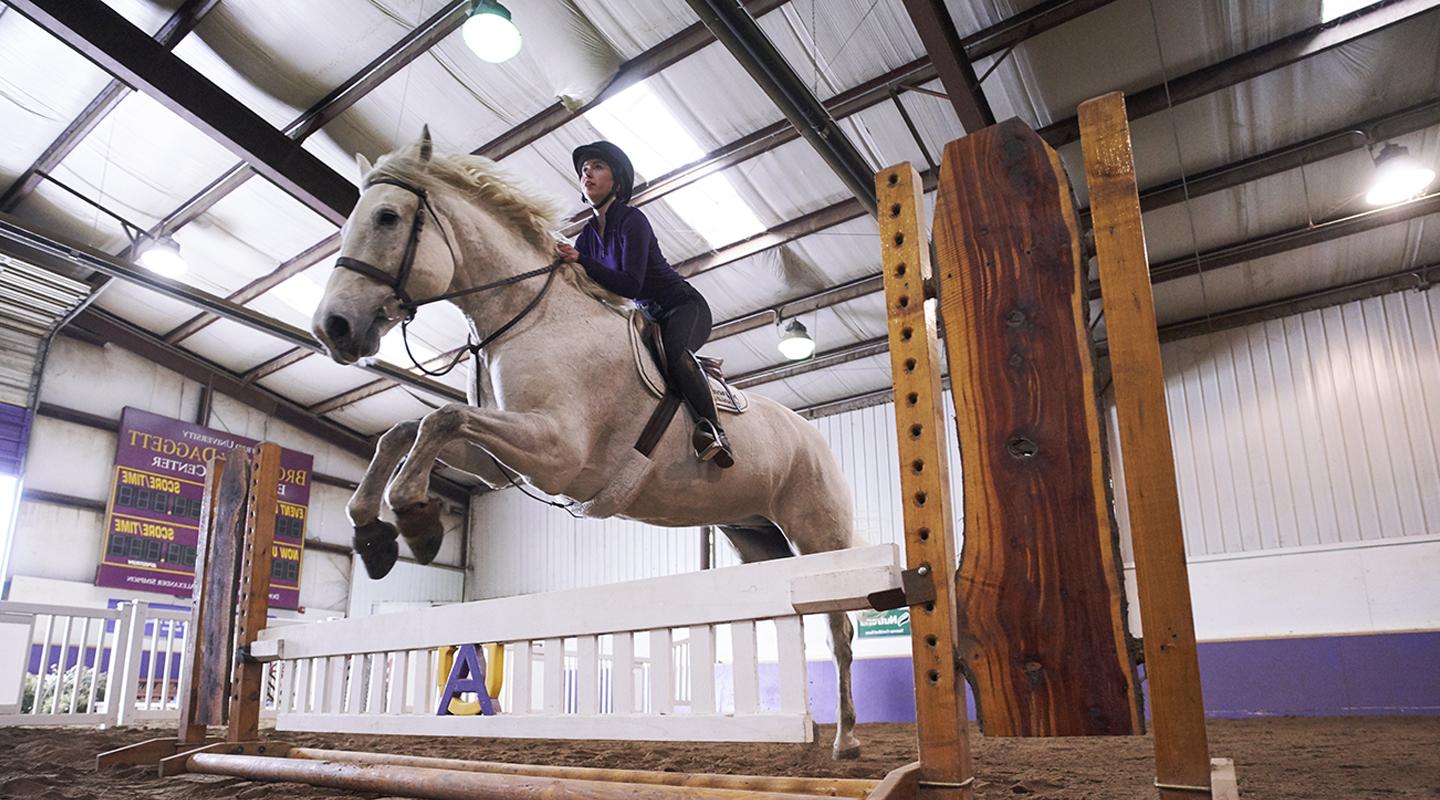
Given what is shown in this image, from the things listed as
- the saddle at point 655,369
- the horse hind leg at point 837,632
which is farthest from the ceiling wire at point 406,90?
the horse hind leg at point 837,632

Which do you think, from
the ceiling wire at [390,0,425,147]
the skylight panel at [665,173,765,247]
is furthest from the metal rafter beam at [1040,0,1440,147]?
the ceiling wire at [390,0,425,147]

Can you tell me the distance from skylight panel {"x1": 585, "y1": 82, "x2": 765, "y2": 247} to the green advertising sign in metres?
5.34

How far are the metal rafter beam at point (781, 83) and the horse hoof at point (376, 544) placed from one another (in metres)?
4.41

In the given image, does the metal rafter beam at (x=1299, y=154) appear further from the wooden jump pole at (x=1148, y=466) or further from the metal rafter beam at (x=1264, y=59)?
the wooden jump pole at (x=1148, y=466)

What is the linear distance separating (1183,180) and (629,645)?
835 cm

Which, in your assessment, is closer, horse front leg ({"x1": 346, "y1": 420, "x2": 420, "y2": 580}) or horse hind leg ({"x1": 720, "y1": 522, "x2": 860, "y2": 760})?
horse front leg ({"x1": 346, "y1": 420, "x2": 420, "y2": 580})

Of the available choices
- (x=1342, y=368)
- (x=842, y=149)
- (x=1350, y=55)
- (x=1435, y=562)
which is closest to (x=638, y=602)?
(x=842, y=149)

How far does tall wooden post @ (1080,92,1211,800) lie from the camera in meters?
1.53

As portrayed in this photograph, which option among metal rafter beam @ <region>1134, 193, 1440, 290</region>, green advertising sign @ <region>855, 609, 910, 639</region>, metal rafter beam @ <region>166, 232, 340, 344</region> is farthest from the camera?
green advertising sign @ <region>855, 609, 910, 639</region>

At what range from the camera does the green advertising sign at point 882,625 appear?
1123cm

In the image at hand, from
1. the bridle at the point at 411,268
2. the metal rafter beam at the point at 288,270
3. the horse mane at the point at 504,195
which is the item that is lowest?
the bridle at the point at 411,268

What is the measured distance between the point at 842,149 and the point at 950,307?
571cm

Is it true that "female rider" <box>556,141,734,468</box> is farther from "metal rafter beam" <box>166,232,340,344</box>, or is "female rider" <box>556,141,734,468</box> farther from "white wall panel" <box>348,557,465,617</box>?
"white wall panel" <box>348,557,465,617</box>

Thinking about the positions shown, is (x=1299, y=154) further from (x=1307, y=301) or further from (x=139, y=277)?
(x=139, y=277)
